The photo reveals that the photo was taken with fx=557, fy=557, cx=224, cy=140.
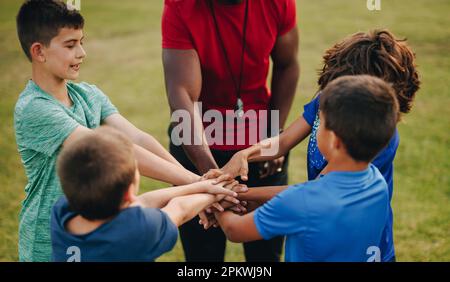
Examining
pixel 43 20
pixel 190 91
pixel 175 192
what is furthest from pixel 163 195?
pixel 43 20

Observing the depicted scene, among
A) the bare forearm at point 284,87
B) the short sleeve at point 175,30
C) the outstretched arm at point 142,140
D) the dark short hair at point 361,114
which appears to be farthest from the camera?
the bare forearm at point 284,87

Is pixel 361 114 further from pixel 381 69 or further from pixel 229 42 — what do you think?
pixel 229 42

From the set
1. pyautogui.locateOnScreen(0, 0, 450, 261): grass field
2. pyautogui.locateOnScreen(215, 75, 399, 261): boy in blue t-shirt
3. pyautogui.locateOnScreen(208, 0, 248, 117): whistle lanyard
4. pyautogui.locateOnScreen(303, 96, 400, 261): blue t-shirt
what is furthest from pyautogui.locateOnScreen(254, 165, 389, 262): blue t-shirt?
pyautogui.locateOnScreen(0, 0, 450, 261): grass field

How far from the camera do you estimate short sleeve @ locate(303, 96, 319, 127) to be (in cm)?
284

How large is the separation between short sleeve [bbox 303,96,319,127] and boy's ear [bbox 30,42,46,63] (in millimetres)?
1319

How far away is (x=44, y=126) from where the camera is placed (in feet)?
8.07

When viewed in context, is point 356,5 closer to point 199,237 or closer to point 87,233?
point 199,237

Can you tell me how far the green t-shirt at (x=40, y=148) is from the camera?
2.46 meters

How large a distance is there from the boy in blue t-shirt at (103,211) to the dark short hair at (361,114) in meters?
0.79

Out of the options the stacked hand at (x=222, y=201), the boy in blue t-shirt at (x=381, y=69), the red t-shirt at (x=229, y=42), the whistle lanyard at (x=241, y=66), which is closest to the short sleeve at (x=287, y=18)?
the red t-shirt at (x=229, y=42)

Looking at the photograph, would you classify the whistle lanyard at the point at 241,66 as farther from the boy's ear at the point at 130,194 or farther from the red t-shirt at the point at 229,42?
the boy's ear at the point at 130,194

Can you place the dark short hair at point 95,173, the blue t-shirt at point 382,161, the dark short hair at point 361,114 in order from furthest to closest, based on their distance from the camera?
the blue t-shirt at point 382,161 → the dark short hair at point 361,114 → the dark short hair at point 95,173

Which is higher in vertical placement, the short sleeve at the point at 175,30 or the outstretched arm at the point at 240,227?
the short sleeve at the point at 175,30
